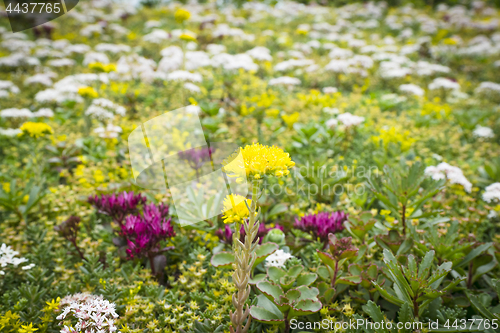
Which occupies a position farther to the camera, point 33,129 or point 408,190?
point 33,129

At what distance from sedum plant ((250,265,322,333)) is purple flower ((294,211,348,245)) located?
18.6 inches

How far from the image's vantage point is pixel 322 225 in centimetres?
199

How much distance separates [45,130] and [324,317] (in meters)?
2.67

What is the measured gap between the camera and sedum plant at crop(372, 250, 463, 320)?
4.45ft

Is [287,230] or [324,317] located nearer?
A: [324,317]

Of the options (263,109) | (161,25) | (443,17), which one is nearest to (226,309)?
(263,109)

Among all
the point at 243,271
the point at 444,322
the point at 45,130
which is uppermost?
the point at 243,271

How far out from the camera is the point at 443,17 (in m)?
11.0

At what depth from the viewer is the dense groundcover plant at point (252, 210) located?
57.3 inches

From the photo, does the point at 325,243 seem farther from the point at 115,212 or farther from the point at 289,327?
the point at 115,212
